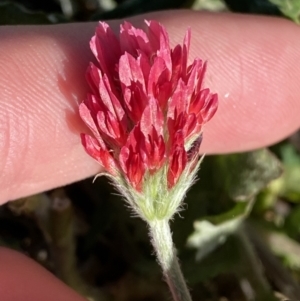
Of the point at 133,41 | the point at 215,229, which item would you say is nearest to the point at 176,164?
the point at 133,41

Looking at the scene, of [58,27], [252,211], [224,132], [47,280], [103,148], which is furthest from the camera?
[252,211]

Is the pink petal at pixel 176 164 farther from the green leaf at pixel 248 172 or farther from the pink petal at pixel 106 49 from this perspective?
the green leaf at pixel 248 172

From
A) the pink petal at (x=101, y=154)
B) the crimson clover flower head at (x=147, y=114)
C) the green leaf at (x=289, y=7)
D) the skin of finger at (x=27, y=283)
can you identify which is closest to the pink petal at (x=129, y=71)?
the crimson clover flower head at (x=147, y=114)

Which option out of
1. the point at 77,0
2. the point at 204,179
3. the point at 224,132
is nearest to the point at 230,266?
the point at 204,179

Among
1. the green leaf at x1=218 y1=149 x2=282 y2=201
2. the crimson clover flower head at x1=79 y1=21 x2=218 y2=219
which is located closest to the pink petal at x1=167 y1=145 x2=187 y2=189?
the crimson clover flower head at x1=79 y1=21 x2=218 y2=219

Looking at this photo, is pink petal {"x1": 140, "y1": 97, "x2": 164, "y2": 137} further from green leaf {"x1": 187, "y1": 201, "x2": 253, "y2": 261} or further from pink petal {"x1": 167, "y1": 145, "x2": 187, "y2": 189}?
green leaf {"x1": 187, "y1": 201, "x2": 253, "y2": 261}

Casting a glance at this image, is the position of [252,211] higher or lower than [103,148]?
lower

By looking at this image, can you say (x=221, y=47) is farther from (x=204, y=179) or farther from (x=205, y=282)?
(x=205, y=282)

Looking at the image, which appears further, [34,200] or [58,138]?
[34,200]
